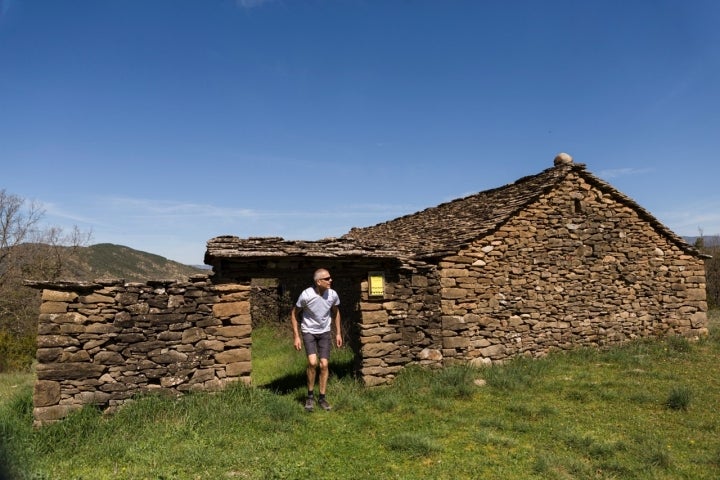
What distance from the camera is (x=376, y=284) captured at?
823 centimetres

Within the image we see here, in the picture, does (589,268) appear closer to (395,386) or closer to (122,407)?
(395,386)

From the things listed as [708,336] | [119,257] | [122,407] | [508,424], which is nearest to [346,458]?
[508,424]

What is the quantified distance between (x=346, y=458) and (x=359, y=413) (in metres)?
1.57

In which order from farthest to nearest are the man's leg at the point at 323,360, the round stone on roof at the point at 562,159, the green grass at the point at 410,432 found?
the round stone on roof at the point at 562,159 → the man's leg at the point at 323,360 → the green grass at the point at 410,432

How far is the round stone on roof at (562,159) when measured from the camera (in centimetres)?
1085

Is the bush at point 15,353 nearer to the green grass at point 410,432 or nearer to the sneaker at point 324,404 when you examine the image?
the green grass at point 410,432

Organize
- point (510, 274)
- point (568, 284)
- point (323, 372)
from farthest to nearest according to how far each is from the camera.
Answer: point (568, 284)
point (510, 274)
point (323, 372)

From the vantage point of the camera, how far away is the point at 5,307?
17.4 metres

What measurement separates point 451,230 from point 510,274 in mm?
1645

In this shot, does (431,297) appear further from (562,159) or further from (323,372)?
(562,159)

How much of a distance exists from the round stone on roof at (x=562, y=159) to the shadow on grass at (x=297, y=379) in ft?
22.7

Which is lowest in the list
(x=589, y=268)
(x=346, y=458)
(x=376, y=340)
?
(x=346, y=458)

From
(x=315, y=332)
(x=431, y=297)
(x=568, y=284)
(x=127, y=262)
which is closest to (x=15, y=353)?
(x=315, y=332)

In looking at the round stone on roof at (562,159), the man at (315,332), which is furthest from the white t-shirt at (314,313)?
the round stone on roof at (562,159)
